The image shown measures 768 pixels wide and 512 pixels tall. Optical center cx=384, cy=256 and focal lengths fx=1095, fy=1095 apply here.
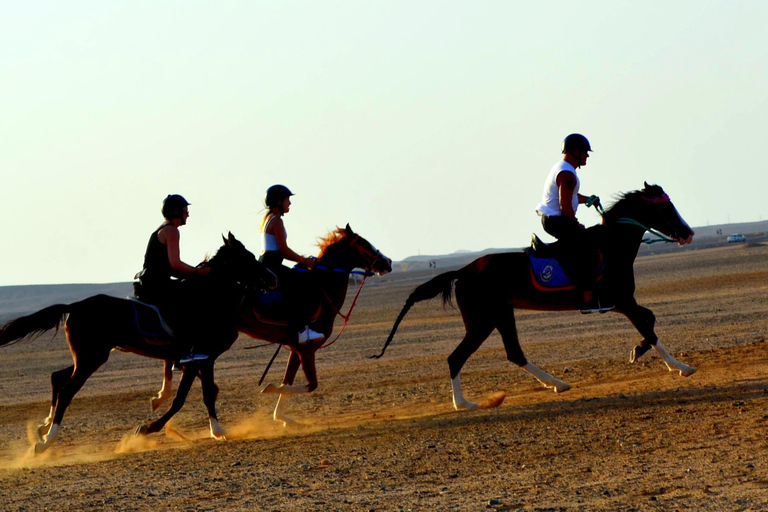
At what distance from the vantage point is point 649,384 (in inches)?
543

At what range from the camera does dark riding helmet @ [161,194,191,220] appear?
13.1 meters

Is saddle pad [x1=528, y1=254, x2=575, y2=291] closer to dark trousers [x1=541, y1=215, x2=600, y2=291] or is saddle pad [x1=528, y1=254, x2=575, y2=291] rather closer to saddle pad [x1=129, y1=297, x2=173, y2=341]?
dark trousers [x1=541, y1=215, x2=600, y2=291]

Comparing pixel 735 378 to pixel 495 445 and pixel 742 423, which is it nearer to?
pixel 742 423

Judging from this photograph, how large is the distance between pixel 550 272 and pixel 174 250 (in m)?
4.54

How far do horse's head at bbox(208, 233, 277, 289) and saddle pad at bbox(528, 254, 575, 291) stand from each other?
10.4ft

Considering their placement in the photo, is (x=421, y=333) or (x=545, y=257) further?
(x=421, y=333)

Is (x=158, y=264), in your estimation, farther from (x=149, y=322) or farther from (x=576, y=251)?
(x=576, y=251)

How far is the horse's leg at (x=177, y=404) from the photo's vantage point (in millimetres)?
12390

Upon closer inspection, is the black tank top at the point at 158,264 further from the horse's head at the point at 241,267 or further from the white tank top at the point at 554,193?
the white tank top at the point at 554,193

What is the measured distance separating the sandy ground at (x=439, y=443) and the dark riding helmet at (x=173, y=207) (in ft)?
8.76

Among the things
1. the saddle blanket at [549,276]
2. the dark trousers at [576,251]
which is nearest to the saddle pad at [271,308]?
the saddle blanket at [549,276]

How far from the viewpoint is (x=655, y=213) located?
14023 mm

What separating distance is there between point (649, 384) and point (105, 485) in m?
6.95

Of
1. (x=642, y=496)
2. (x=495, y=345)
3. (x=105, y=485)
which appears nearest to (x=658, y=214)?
(x=642, y=496)
